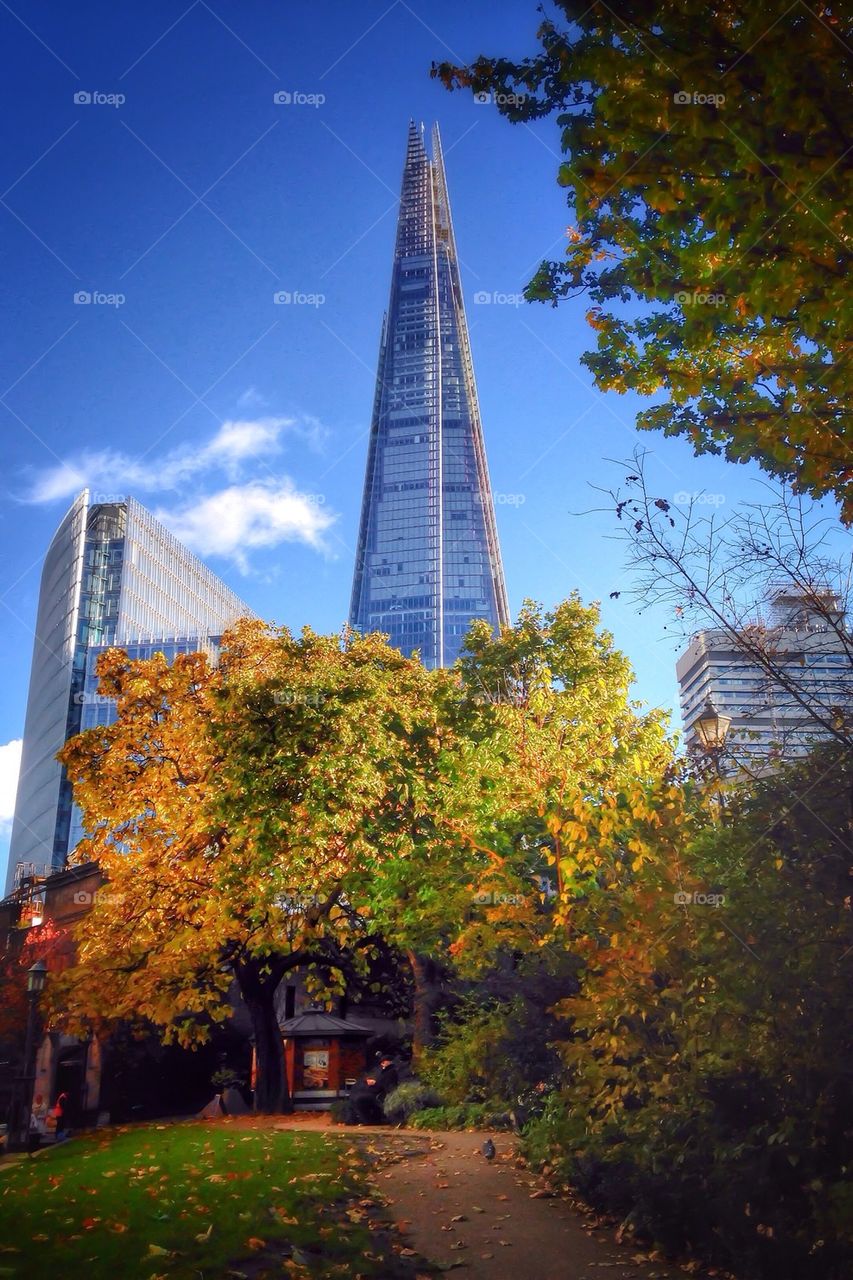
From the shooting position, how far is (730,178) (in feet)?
20.1

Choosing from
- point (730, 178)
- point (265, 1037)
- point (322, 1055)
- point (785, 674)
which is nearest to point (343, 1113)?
point (265, 1037)

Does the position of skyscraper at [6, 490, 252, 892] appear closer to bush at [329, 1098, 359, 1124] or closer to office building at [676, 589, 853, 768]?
bush at [329, 1098, 359, 1124]

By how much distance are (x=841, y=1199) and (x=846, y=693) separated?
11.8 ft

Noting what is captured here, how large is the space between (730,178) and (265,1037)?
24.2 metres

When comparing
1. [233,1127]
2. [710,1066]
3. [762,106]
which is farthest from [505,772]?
[762,106]

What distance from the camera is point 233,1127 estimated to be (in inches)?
814

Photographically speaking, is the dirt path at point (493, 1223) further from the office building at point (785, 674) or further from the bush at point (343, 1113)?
the bush at point (343, 1113)

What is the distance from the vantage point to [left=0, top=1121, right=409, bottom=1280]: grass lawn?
→ 7.70 m

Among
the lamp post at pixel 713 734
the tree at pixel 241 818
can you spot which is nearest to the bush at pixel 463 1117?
the tree at pixel 241 818

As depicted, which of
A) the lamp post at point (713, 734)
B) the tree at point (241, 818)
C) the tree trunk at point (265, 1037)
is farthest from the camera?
the tree trunk at point (265, 1037)

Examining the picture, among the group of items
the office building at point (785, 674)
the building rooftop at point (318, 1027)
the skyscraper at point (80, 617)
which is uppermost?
the skyscraper at point (80, 617)

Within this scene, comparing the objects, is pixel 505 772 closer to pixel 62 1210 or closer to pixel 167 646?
pixel 62 1210

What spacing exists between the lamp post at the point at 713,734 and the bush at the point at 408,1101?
13.6 metres

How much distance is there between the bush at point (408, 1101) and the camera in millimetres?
20875
